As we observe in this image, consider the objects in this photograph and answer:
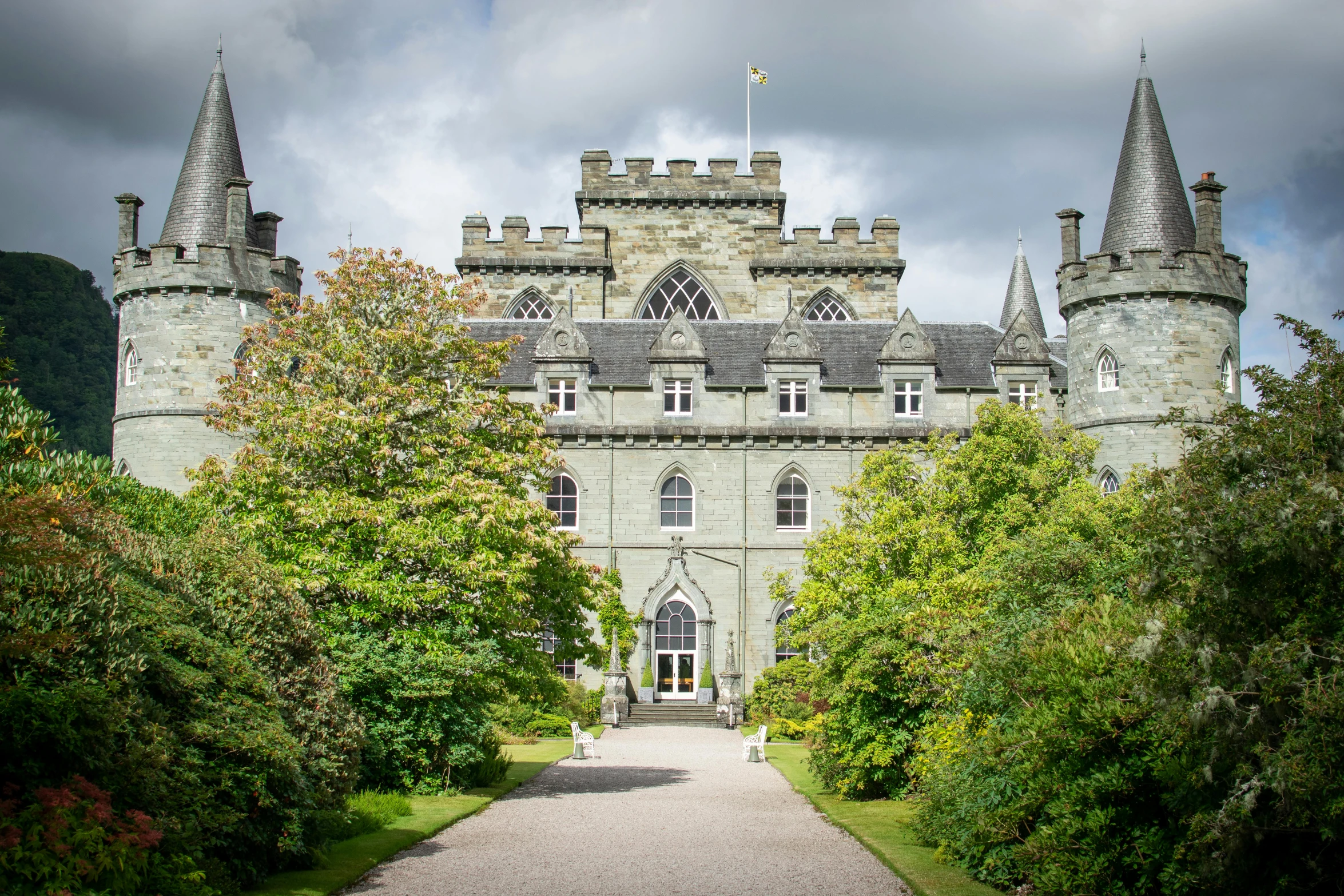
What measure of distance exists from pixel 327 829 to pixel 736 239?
35090mm

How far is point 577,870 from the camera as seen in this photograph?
1339cm

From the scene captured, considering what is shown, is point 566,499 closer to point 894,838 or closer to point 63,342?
point 894,838

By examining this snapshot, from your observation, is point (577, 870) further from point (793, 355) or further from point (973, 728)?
point (793, 355)

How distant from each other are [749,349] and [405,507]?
71.6ft

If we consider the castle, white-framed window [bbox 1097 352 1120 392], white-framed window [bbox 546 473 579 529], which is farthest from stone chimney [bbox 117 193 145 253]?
white-framed window [bbox 1097 352 1120 392]

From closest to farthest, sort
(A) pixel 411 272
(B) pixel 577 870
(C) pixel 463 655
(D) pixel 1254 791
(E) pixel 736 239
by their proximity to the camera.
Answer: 1. (D) pixel 1254 791
2. (B) pixel 577 870
3. (C) pixel 463 655
4. (A) pixel 411 272
5. (E) pixel 736 239

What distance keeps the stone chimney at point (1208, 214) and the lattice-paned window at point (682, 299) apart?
659 inches

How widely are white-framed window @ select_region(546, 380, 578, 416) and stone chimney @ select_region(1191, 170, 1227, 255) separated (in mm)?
18608

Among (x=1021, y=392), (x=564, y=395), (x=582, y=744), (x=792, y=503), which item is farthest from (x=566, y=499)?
(x=1021, y=392)

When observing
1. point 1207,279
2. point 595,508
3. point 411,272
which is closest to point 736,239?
point 595,508

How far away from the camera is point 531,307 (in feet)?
148

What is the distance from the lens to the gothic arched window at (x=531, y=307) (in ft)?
147

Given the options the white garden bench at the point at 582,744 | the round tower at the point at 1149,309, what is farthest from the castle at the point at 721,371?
the white garden bench at the point at 582,744

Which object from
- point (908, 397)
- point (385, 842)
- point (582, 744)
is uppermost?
point (908, 397)
